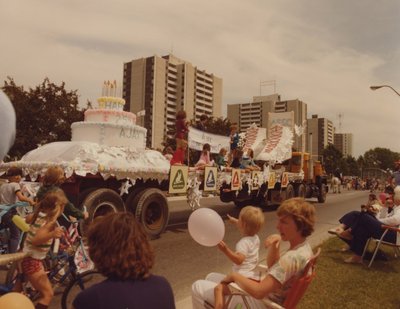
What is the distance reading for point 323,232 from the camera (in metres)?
10.1

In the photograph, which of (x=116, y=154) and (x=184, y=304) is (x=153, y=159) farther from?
(x=184, y=304)

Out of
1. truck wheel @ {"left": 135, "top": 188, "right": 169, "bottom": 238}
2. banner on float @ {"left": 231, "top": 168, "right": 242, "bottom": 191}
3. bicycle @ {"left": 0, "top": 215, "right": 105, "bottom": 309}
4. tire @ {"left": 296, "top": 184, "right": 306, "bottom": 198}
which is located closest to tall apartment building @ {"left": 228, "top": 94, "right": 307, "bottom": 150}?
tire @ {"left": 296, "top": 184, "right": 306, "bottom": 198}

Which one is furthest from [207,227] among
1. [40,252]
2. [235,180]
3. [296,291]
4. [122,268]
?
[235,180]

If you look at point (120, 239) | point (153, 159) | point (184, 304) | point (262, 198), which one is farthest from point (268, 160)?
point (120, 239)

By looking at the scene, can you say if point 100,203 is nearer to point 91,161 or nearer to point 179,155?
point 91,161

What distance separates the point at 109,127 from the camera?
838 centimetres

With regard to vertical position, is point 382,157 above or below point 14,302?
above

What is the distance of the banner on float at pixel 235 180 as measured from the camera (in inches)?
420

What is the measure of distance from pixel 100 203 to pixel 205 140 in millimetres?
4675

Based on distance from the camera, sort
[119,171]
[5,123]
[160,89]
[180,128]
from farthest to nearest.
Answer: [160,89]
[180,128]
[119,171]
[5,123]

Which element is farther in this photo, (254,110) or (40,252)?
(254,110)

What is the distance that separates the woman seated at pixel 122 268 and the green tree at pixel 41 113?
2339cm

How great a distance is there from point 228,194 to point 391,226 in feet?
20.3

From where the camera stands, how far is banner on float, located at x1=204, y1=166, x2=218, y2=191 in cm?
951
